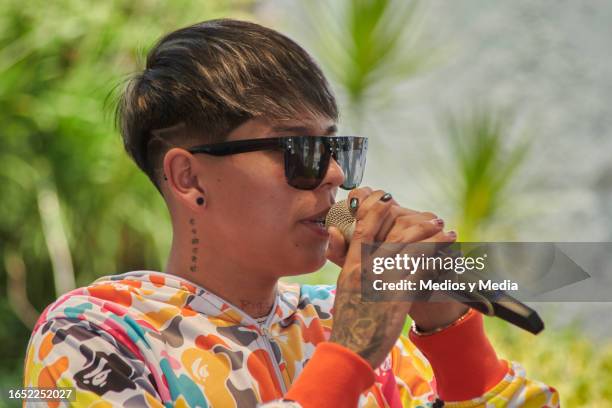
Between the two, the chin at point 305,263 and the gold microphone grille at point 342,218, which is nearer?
the gold microphone grille at point 342,218

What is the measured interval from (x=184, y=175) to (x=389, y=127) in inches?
147

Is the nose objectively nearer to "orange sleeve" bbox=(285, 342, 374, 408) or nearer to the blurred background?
"orange sleeve" bbox=(285, 342, 374, 408)

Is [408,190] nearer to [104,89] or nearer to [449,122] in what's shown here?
[449,122]

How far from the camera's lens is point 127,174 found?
523 centimetres

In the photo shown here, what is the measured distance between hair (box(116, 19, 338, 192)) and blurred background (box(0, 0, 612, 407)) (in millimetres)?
2934

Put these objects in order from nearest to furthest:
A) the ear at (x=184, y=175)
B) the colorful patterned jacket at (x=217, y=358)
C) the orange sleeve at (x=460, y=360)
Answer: the colorful patterned jacket at (x=217, y=358) < the orange sleeve at (x=460, y=360) < the ear at (x=184, y=175)

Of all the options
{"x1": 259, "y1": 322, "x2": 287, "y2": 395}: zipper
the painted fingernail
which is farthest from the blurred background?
the painted fingernail

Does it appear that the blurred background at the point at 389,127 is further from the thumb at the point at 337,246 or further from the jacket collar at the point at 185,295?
the thumb at the point at 337,246

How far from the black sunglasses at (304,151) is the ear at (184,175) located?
0.02 meters

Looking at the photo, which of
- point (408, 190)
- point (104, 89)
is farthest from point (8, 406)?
point (408, 190)

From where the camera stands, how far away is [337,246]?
5.33ft

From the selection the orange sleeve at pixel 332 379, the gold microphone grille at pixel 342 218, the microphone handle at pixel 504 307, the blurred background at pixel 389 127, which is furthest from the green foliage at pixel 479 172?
the orange sleeve at pixel 332 379

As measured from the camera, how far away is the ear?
191cm

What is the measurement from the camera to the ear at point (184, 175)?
6.25ft
